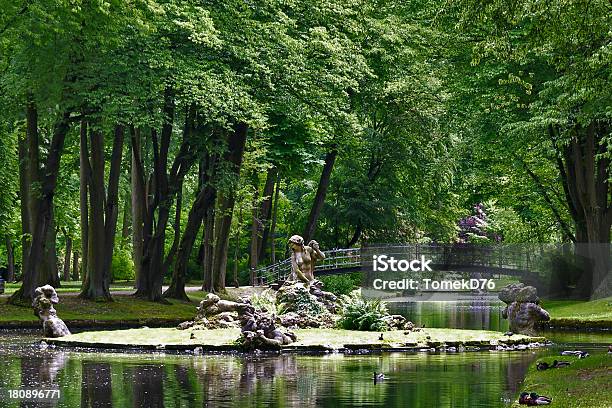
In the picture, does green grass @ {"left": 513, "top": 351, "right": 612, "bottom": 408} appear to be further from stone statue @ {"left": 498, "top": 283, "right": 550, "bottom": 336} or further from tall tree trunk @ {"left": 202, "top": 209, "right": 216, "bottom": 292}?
tall tree trunk @ {"left": 202, "top": 209, "right": 216, "bottom": 292}

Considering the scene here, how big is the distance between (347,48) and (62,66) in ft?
40.8

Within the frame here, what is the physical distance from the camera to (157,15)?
37.9 meters

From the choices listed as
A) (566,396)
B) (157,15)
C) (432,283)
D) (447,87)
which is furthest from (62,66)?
(566,396)

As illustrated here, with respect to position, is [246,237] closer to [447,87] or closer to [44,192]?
[447,87]

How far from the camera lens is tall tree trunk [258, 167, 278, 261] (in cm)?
5777

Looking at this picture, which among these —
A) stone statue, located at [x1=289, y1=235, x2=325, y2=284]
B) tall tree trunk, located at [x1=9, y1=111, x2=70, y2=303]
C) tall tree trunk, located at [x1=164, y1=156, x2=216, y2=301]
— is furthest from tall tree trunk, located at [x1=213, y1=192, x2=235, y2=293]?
stone statue, located at [x1=289, y1=235, x2=325, y2=284]

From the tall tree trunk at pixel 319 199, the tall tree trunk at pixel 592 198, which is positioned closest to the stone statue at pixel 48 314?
the tall tree trunk at pixel 592 198

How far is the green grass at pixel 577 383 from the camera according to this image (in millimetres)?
15906

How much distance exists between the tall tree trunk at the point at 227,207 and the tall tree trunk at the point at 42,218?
676cm

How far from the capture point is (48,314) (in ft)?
104

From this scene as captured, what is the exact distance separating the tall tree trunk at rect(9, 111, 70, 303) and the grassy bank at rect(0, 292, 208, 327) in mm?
966

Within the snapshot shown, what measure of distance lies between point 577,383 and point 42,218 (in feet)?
86.6

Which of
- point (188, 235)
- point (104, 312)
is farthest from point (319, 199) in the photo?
point (104, 312)

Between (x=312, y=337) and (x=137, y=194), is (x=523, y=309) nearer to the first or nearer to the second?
(x=312, y=337)
